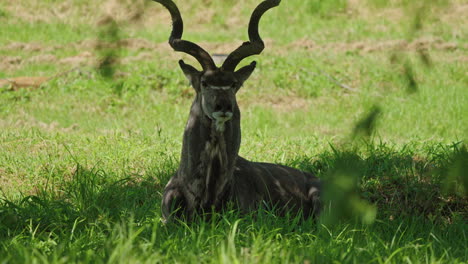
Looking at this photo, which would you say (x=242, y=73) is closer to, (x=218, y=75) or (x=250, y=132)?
(x=218, y=75)

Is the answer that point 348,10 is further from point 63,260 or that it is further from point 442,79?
point 63,260

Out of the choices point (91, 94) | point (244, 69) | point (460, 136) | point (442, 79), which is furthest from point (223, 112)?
point (442, 79)

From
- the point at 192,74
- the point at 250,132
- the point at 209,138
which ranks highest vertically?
the point at 192,74

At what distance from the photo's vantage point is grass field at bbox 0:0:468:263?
3676 mm

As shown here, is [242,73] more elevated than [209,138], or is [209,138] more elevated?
[242,73]

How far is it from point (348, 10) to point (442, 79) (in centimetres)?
798

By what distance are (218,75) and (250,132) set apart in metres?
5.22

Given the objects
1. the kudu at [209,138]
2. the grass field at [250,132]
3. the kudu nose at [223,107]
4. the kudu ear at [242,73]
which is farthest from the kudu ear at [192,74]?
the grass field at [250,132]

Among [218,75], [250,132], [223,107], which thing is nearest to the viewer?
[223,107]

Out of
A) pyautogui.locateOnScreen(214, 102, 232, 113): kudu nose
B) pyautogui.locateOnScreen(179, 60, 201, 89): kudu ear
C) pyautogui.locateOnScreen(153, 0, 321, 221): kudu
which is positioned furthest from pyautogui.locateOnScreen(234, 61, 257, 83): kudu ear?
pyautogui.locateOnScreen(214, 102, 232, 113): kudu nose

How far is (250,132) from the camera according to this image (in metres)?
10.4

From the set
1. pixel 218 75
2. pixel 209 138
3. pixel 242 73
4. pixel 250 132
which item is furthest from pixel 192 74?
pixel 250 132

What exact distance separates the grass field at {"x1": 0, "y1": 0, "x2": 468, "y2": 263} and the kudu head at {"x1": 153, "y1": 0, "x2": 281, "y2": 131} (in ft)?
1.61

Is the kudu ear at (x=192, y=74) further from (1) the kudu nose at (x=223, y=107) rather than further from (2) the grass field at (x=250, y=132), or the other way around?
(2) the grass field at (x=250, y=132)
